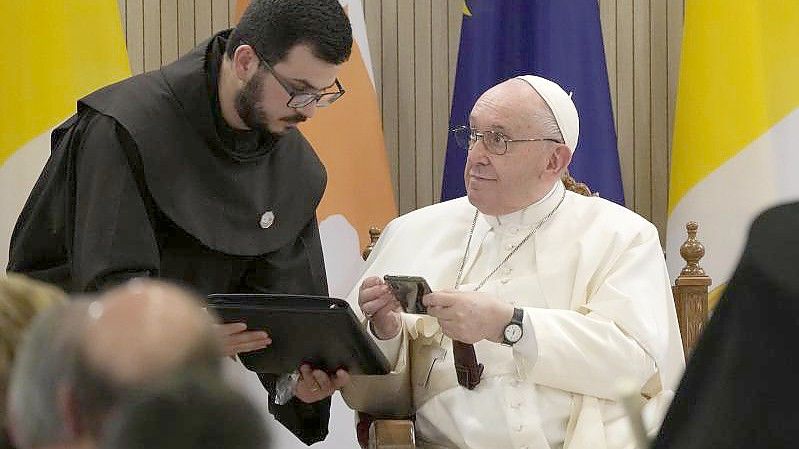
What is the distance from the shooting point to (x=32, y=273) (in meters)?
3.05

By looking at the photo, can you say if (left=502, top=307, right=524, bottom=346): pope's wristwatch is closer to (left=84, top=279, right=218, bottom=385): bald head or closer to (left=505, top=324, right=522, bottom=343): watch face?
(left=505, top=324, right=522, bottom=343): watch face

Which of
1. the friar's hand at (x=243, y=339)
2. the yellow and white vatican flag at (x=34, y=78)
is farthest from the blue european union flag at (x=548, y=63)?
the friar's hand at (x=243, y=339)

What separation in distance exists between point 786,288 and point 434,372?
2.44 metres

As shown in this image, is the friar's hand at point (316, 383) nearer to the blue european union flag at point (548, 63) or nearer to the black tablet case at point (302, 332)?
the black tablet case at point (302, 332)

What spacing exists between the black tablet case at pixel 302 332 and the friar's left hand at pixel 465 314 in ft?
0.58

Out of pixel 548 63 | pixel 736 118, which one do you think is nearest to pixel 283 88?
pixel 548 63

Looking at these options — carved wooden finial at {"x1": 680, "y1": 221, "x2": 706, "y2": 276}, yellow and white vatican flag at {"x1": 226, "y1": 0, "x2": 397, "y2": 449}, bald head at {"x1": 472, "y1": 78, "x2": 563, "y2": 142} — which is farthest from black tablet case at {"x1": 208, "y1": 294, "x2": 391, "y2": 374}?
yellow and white vatican flag at {"x1": 226, "y1": 0, "x2": 397, "y2": 449}

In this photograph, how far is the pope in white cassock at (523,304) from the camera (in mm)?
3125

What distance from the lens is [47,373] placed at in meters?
0.83

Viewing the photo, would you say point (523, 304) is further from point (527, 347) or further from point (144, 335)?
point (144, 335)

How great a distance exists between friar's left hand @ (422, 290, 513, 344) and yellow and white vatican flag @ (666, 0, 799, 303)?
1.55m

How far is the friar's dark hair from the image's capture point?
2955mm

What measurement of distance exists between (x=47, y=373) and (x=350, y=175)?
145 inches

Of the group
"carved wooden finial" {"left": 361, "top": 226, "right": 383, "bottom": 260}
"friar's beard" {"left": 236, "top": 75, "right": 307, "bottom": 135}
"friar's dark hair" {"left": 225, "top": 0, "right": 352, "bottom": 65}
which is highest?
"friar's dark hair" {"left": 225, "top": 0, "right": 352, "bottom": 65}
